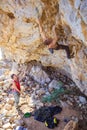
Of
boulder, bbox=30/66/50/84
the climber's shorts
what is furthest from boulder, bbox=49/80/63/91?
the climber's shorts

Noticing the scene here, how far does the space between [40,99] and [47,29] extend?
8.69 ft

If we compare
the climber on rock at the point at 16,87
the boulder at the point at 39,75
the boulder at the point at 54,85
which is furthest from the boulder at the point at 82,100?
the climber on rock at the point at 16,87

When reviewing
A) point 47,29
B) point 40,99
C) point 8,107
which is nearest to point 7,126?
point 8,107

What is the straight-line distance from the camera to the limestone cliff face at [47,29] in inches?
238

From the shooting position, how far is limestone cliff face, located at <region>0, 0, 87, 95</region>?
238 inches

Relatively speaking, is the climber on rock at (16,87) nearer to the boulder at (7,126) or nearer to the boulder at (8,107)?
the boulder at (8,107)

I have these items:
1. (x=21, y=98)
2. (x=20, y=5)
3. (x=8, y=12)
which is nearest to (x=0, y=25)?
(x=8, y=12)

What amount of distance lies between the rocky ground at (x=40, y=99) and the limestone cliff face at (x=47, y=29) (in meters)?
0.49

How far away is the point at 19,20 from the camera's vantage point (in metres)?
8.43

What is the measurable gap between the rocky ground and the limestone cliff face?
0.49m

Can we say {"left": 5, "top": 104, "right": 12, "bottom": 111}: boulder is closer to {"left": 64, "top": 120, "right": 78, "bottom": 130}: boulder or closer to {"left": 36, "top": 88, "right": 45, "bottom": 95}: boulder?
{"left": 36, "top": 88, "right": 45, "bottom": 95}: boulder

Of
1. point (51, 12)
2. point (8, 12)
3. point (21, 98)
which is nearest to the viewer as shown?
point (51, 12)

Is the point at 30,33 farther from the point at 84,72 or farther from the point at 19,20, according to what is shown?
the point at 84,72

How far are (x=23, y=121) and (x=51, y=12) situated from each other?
3.47m
